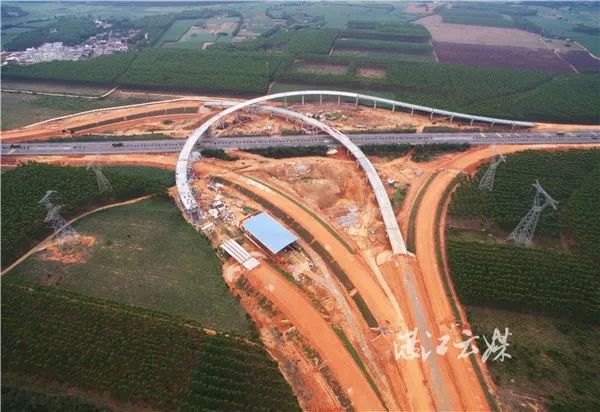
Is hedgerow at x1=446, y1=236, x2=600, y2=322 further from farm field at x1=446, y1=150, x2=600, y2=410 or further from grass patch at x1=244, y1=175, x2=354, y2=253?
grass patch at x1=244, y1=175, x2=354, y2=253

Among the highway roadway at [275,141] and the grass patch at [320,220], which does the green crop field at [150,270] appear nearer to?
the grass patch at [320,220]

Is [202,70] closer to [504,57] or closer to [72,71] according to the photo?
[72,71]

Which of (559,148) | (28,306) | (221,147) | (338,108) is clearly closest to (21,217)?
(28,306)

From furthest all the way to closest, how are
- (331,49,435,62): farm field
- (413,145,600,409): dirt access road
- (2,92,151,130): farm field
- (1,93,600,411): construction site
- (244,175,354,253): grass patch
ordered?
(331,49,435,62): farm field, (2,92,151,130): farm field, (244,175,354,253): grass patch, (413,145,600,409): dirt access road, (1,93,600,411): construction site

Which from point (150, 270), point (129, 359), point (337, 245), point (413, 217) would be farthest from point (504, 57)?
point (129, 359)

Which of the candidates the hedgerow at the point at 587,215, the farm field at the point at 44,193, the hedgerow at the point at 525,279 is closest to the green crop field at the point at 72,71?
the farm field at the point at 44,193

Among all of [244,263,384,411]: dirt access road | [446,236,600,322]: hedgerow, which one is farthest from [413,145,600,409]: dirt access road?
[244,263,384,411]: dirt access road

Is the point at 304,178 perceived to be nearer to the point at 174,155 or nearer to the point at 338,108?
the point at 174,155
